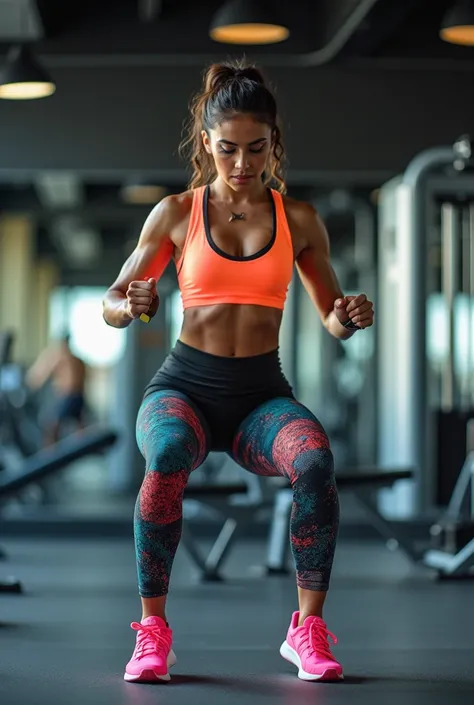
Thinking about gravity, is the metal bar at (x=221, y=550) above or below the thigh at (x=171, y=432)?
below

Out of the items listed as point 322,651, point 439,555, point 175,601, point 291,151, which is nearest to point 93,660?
point 322,651

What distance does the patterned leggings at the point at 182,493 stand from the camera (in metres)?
2.66

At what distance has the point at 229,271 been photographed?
284 centimetres

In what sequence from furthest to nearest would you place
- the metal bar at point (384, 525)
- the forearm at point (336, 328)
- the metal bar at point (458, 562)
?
the metal bar at point (384, 525)
the metal bar at point (458, 562)
the forearm at point (336, 328)

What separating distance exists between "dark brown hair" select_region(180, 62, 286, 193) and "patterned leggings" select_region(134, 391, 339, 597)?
2.25 ft

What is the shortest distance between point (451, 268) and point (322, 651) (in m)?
3.92

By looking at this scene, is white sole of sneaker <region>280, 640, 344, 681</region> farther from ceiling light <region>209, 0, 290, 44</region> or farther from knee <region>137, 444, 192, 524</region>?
ceiling light <region>209, 0, 290, 44</region>

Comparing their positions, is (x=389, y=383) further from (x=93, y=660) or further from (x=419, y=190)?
(x=93, y=660)

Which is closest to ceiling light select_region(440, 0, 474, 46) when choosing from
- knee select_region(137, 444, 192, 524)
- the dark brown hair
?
the dark brown hair

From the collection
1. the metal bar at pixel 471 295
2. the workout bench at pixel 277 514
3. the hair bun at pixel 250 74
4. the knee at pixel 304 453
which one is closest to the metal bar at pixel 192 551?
the workout bench at pixel 277 514

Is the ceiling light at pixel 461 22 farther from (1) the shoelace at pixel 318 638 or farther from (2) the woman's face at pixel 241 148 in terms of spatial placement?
(1) the shoelace at pixel 318 638

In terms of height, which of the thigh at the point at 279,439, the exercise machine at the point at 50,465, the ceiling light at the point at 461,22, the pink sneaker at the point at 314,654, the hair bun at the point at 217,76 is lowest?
the pink sneaker at the point at 314,654

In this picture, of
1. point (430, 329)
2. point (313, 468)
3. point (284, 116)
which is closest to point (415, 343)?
point (430, 329)

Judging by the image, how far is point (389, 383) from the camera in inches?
278
